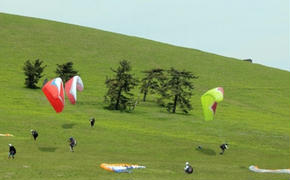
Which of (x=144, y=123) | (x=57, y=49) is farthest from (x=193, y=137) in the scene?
(x=57, y=49)

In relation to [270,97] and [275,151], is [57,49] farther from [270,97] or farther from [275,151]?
[275,151]

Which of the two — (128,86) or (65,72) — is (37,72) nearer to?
(65,72)

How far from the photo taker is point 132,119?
2479 inches

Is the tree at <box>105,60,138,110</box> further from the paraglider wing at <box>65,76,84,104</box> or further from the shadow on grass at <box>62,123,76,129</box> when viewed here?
the paraglider wing at <box>65,76,84,104</box>

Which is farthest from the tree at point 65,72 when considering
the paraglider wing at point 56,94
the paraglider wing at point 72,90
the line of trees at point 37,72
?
the paraglider wing at point 56,94

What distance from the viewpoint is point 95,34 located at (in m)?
142

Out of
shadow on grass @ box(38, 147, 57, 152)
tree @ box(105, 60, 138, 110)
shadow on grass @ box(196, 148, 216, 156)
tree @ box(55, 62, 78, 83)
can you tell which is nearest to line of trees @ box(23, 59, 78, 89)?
tree @ box(55, 62, 78, 83)

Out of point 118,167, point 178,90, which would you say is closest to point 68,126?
point 118,167

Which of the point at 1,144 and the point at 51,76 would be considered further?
the point at 51,76

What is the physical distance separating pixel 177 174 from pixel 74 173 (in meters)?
7.67

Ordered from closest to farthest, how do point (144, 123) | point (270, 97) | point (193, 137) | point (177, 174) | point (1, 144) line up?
point (177, 174) → point (1, 144) → point (193, 137) → point (144, 123) → point (270, 97)

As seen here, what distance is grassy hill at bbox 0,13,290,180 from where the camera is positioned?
1336 inches

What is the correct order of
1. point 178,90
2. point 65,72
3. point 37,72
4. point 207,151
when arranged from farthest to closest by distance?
point 37,72 < point 65,72 < point 178,90 < point 207,151

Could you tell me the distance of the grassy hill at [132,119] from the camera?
33.9m
